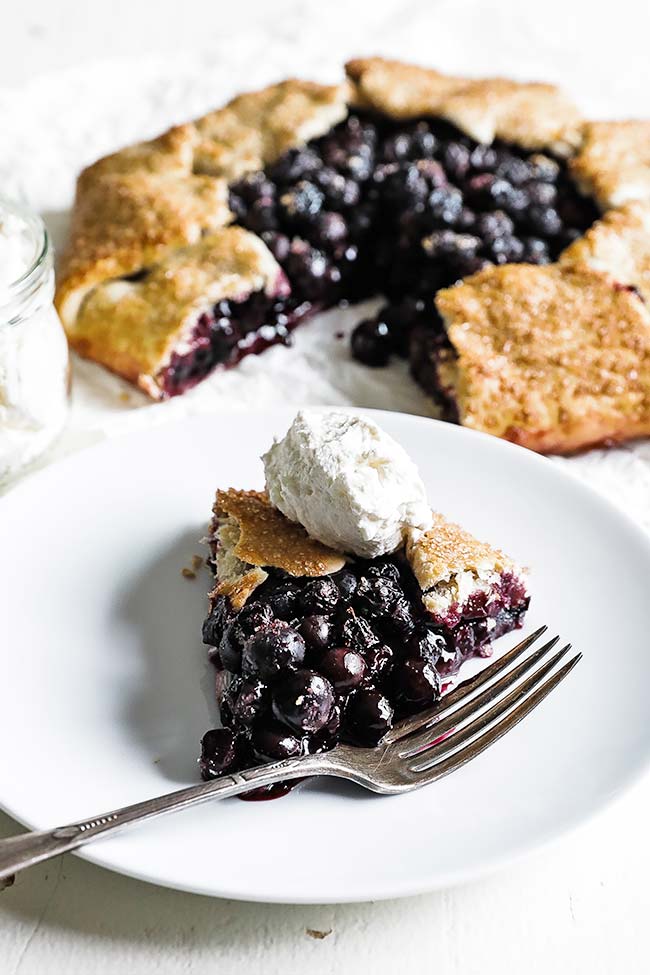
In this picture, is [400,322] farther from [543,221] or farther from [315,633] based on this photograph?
[315,633]

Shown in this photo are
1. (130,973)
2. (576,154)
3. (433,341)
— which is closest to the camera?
(130,973)

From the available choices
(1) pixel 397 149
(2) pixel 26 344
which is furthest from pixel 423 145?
(2) pixel 26 344

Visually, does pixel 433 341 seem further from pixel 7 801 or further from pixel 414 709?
pixel 7 801

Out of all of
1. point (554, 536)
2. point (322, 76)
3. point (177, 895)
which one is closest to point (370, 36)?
point (322, 76)

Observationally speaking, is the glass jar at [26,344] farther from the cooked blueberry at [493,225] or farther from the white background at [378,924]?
the cooked blueberry at [493,225]

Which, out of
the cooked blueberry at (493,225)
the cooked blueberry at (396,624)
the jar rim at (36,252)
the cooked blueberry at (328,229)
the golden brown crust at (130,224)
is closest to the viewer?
the cooked blueberry at (396,624)

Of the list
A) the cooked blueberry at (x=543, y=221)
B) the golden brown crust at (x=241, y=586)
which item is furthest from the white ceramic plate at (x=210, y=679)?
the cooked blueberry at (x=543, y=221)

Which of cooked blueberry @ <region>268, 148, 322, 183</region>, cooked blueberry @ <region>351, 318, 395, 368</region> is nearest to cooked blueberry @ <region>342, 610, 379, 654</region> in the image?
cooked blueberry @ <region>351, 318, 395, 368</region>
